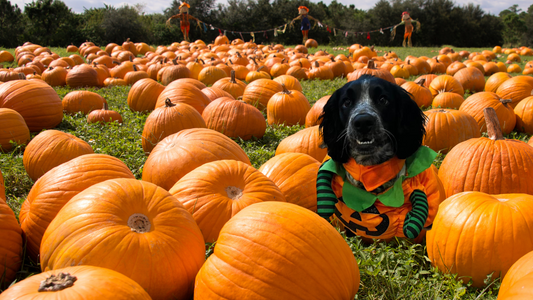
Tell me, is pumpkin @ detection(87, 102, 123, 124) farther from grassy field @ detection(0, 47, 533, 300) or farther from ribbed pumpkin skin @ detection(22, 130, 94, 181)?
ribbed pumpkin skin @ detection(22, 130, 94, 181)

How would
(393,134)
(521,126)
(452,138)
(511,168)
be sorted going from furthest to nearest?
(521,126)
(452,138)
(511,168)
(393,134)

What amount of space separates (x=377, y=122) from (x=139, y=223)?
1440 mm

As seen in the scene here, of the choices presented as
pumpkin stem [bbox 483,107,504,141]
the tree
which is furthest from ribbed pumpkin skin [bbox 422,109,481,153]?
the tree

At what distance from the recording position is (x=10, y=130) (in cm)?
476

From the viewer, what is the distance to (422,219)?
173 cm

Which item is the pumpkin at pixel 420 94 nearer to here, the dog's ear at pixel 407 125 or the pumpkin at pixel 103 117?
the pumpkin at pixel 103 117

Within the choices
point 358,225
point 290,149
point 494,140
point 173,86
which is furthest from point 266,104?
point 358,225

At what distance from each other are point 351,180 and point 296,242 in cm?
42

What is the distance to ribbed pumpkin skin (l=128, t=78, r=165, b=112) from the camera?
6.82m

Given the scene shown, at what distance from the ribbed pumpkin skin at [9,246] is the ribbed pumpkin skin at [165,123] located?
2.25 meters

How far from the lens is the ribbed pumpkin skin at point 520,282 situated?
1.64m

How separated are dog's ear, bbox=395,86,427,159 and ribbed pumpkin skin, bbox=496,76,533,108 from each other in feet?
21.6

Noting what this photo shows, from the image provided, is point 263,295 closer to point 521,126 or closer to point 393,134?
point 393,134

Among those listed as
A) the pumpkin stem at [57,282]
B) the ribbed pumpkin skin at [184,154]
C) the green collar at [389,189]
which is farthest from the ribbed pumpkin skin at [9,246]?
the green collar at [389,189]
